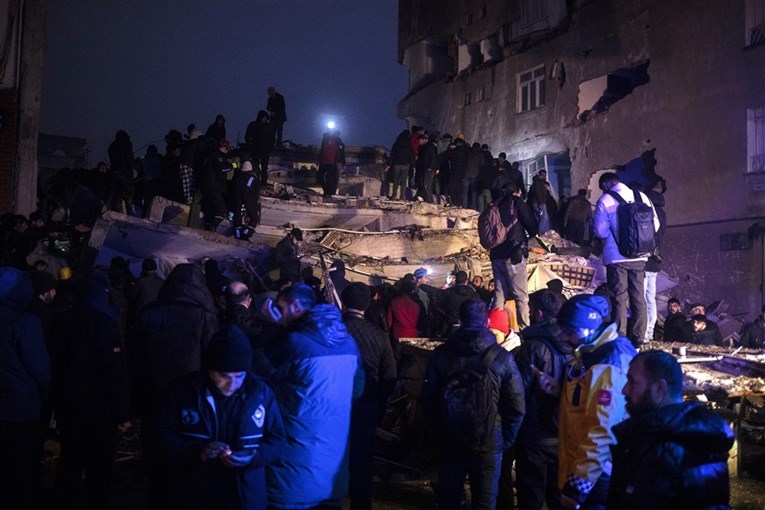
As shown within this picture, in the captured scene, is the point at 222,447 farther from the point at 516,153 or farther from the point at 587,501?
the point at 516,153

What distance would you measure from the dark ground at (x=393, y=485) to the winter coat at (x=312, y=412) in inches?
95.1

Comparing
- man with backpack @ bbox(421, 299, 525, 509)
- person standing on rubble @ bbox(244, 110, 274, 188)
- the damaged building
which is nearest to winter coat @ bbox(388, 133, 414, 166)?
person standing on rubble @ bbox(244, 110, 274, 188)

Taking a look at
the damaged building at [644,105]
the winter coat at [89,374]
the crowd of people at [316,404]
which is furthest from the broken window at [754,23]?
the winter coat at [89,374]

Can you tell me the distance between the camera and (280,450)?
3.82 metres

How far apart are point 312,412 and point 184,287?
162 centimetres

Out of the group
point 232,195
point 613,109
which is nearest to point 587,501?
point 232,195

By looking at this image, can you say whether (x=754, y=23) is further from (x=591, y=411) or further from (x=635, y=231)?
(x=591, y=411)

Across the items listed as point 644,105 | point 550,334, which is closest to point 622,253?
point 550,334

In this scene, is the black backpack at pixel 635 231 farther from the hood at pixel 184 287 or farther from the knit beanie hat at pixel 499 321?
the hood at pixel 184 287

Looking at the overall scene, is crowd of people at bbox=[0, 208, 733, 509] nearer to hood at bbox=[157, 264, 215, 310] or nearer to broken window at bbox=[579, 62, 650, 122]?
hood at bbox=[157, 264, 215, 310]

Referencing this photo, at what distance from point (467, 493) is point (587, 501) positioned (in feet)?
10.9

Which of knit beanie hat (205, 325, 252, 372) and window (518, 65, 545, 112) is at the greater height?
window (518, 65, 545, 112)

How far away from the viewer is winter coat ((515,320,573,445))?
5125 millimetres

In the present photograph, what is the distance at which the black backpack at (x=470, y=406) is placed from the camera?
4762mm
